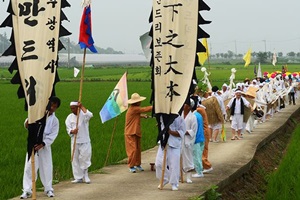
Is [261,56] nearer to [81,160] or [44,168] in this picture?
[81,160]

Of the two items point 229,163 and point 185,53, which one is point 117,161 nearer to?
point 229,163

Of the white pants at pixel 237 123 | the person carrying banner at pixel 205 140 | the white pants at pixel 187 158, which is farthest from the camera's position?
the white pants at pixel 237 123

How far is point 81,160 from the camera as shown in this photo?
987 centimetres

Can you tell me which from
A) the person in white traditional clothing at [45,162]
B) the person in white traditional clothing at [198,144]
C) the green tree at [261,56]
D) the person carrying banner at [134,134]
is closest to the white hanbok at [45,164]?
the person in white traditional clothing at [45,162]

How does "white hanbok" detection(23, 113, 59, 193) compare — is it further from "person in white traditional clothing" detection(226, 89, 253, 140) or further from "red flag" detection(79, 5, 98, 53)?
"person in white traditional clothing" detection(226, 89, 253, 140)

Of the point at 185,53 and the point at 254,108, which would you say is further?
the point at 254,108

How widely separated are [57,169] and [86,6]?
3003 millimetres

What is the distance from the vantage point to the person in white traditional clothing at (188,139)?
10.1 metres

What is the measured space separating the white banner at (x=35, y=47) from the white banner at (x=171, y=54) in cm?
170

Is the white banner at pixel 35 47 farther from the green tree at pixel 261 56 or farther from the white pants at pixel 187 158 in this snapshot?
the green tree at pixel 261 56

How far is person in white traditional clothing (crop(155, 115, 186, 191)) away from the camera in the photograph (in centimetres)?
931

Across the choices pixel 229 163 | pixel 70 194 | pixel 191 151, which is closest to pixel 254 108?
pixel 229 163

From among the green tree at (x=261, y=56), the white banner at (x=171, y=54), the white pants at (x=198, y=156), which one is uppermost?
the green tree at (x=261, y=56)

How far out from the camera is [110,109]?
11.5 m
